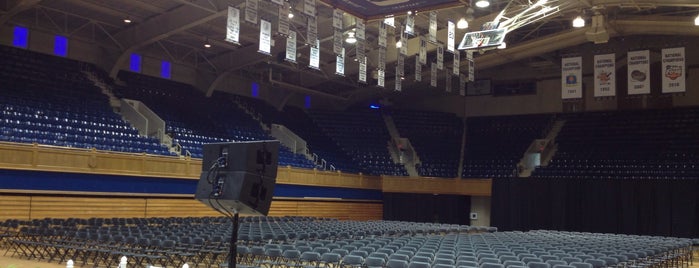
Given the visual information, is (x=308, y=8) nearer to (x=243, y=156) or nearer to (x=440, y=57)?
(x=440, y=57)

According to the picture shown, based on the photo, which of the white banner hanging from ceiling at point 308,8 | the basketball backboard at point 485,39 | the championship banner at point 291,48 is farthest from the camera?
the championship banner at point 291,48

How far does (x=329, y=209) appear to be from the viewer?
3108cm

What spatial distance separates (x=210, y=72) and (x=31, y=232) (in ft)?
62.8

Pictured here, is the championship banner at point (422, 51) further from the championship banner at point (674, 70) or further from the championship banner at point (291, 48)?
the championship banner at point (674, 70)

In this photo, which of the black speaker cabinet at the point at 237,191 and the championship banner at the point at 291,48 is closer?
the black speaker cabinet at the point at 237,191

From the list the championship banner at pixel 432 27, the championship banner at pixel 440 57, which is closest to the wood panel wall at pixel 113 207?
the championship banner at pixel 440 57

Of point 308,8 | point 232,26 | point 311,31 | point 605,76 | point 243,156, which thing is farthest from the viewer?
point 605,76

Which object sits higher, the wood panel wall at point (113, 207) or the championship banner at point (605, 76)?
the championship banner at point (605, 76)

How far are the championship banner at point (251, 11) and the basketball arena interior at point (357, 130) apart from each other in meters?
0.06

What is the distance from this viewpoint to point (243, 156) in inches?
283

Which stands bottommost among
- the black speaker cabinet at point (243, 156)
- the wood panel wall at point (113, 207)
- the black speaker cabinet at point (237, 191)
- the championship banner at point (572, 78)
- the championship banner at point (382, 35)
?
the wood panel wall at point (113, 207)

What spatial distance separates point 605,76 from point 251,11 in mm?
13615

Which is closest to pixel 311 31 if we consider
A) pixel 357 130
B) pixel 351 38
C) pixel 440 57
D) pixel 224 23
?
pixel 440 57

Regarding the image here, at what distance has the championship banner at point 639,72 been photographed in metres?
22.8
